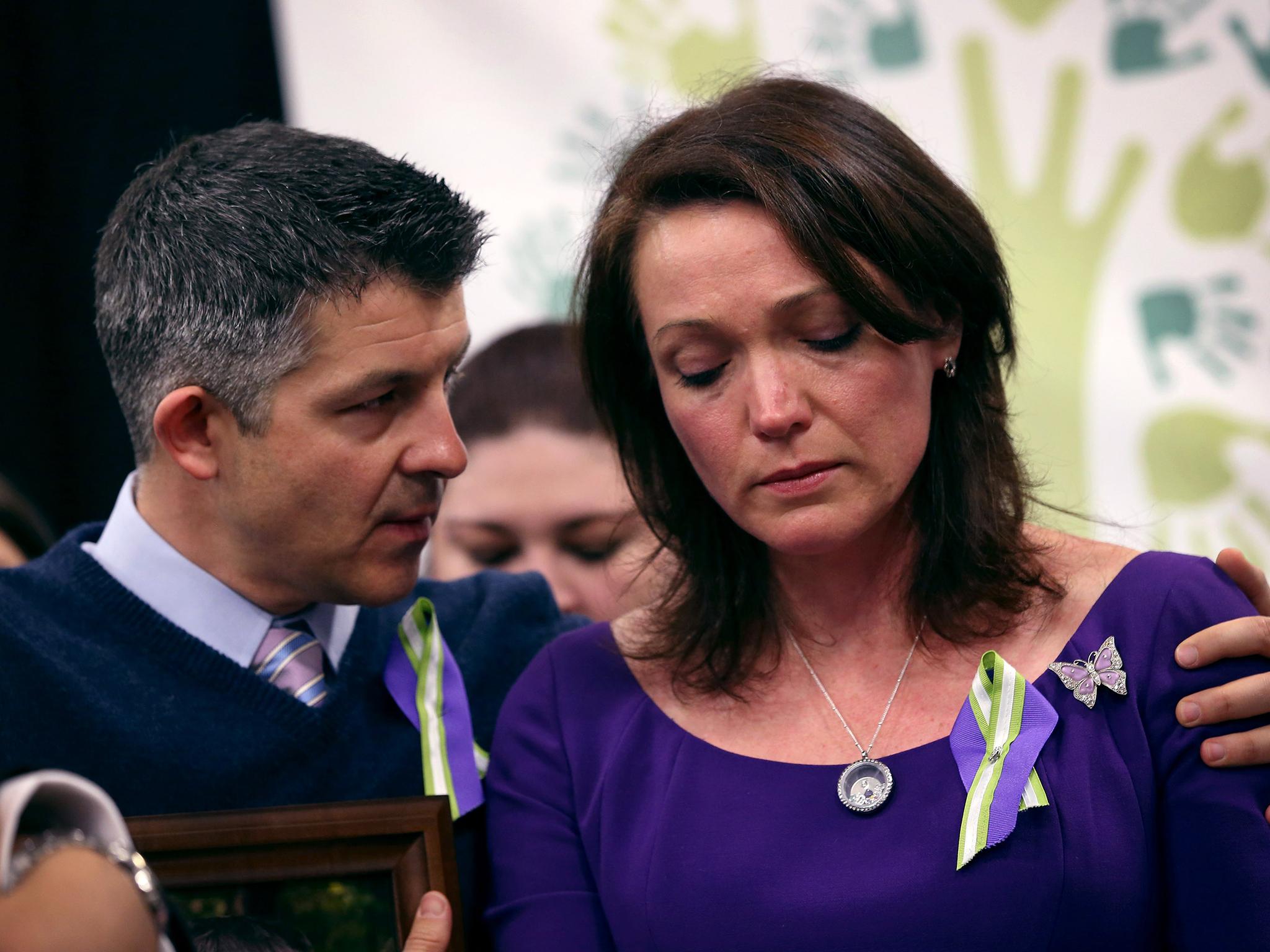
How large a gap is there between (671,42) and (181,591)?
5.61 ft

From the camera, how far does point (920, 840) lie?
1.57 m

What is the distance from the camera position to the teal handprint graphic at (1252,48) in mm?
2908

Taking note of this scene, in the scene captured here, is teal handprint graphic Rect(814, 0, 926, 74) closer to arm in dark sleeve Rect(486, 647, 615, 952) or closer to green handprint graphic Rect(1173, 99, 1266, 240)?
green handprint graphic Rect(1173, 99, 1266, 240)

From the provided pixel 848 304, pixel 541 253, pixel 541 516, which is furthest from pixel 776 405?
pixel 541 253

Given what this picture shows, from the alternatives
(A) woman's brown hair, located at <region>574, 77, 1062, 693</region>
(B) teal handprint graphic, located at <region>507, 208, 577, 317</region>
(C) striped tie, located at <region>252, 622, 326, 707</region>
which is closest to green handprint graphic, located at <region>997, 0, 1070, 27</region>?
(B) teal handprint graphic, located at <region>507, 208, 577, 317</region>

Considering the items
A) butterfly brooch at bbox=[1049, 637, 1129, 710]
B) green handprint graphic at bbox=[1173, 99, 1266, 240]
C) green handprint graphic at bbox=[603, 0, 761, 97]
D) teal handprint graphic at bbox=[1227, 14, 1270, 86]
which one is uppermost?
green handprint graphic at bbox=[603, 0, 761, 97]

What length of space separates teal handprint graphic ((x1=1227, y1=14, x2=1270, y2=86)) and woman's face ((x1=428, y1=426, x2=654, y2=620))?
147 centimetres

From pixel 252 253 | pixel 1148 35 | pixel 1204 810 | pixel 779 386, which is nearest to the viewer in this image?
pixel 1204 810

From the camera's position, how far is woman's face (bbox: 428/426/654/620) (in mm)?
2844

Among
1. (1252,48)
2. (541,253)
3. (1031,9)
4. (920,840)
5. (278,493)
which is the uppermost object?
(1031,9)

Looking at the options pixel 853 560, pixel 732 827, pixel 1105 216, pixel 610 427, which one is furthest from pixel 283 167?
pixel 1105 216

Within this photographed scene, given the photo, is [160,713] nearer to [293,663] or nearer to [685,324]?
[293,663]

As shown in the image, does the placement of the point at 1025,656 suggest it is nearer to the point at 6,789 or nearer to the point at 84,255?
the point at 6,789

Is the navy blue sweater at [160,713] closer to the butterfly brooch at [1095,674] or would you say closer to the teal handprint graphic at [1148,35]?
the butterfly brooch at [1095,674]
